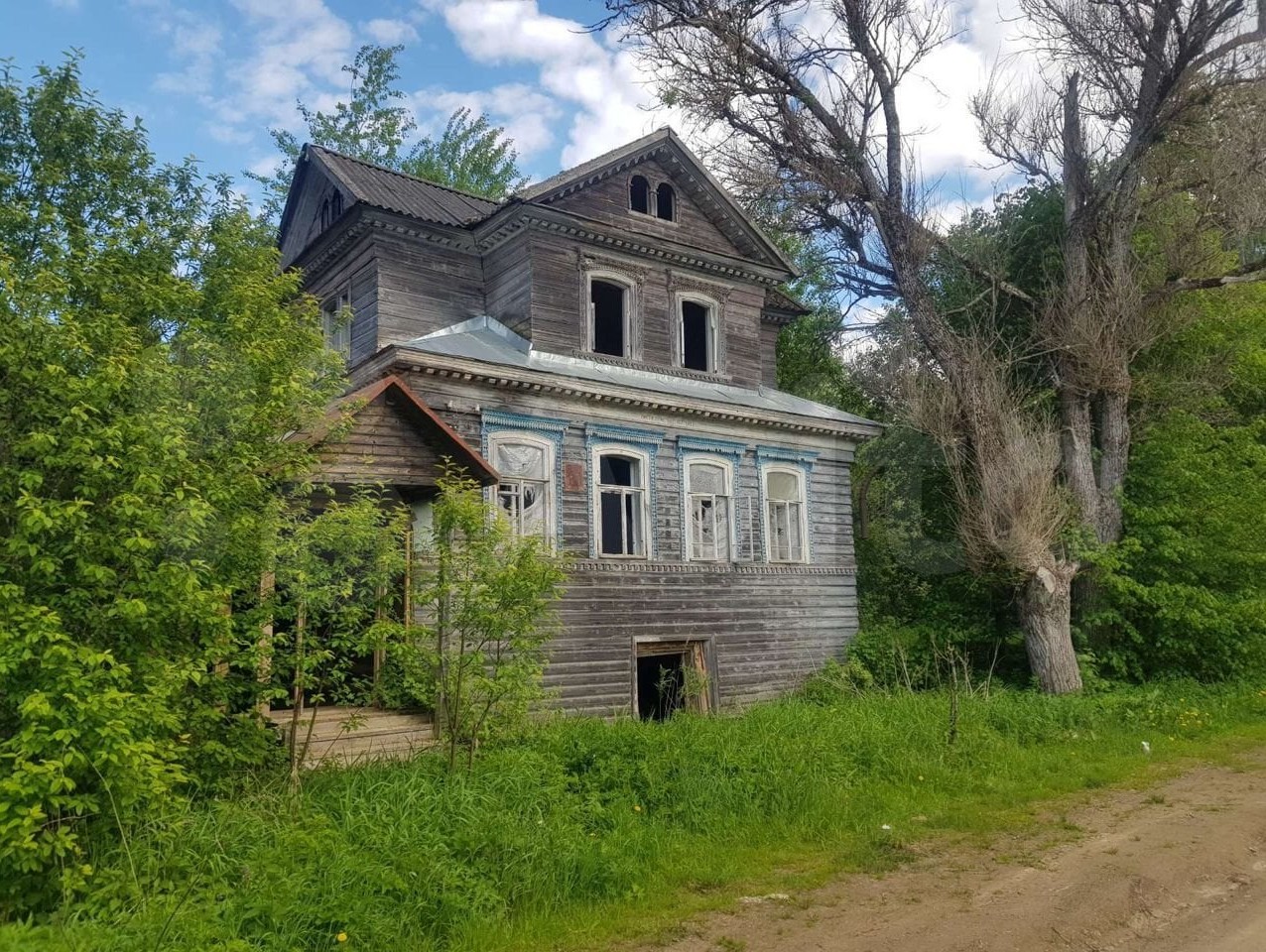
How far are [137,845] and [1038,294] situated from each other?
60.4ft

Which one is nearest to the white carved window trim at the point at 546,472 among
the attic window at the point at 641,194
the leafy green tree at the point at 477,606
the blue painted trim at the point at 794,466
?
the blue painted trim at the point at 794,466

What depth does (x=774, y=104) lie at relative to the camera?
17.3 m

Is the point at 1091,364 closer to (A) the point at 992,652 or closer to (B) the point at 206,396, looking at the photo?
(A) the point at 992,652

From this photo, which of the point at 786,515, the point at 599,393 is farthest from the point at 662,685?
the point at 599,393

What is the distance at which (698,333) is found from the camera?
16906 millimetres

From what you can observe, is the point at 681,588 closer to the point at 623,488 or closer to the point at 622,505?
the point at 622,505

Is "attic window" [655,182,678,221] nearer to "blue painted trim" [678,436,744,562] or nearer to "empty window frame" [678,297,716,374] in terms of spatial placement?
"empty window frame" [678,297,716,374]

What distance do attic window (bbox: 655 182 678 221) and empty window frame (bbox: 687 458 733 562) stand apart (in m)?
4.94

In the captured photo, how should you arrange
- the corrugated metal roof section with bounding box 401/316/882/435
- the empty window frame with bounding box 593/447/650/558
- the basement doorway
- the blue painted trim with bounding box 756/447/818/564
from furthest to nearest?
the blue painted trim with bounding box 756/447/818/564 → the empty window frame with bounding box 593/447/650/558 → the basement doorway → the corrugated metal roof section with bounding box 401/316/882/435

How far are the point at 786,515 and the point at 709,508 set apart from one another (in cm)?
182

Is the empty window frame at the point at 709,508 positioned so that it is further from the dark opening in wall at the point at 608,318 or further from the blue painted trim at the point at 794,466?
the dark opening in wall at the point at 608,318

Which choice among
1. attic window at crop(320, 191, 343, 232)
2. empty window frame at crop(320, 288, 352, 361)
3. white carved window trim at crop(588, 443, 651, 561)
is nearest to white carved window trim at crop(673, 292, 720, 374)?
white carved window trim at crop(588, 443, 651, 561)

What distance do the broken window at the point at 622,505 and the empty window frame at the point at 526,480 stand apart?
115 centimetres

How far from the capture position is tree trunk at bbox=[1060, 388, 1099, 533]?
16.6m
